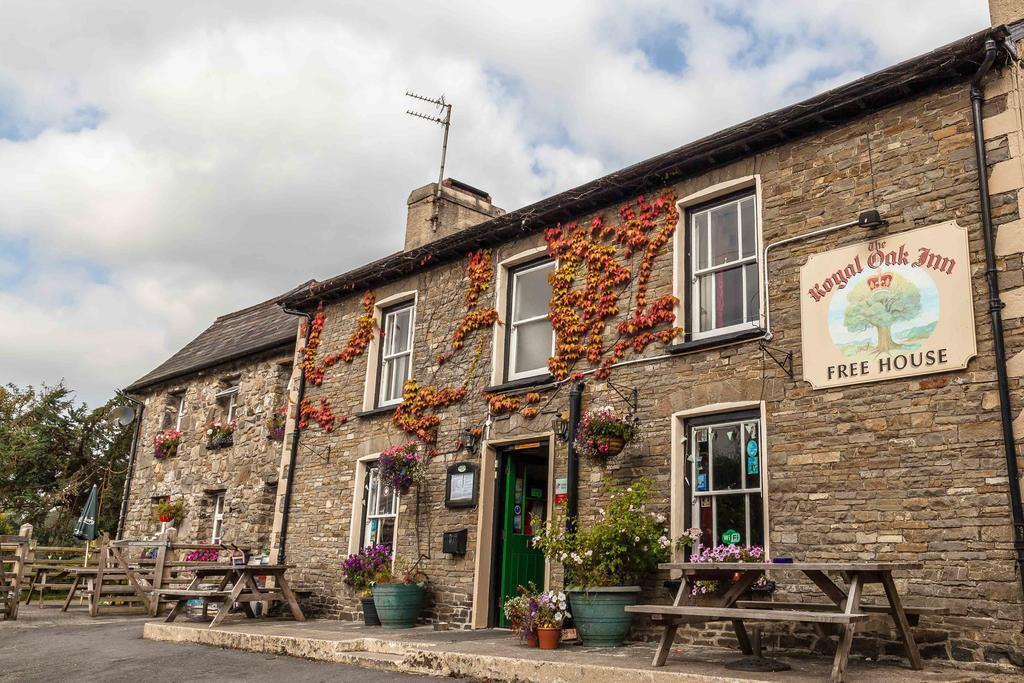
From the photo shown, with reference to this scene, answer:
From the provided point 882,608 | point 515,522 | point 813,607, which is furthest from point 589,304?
point 882,608

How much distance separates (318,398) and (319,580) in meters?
2.94

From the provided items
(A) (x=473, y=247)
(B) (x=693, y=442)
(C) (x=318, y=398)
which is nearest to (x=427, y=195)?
(A) (x=473, y=247)

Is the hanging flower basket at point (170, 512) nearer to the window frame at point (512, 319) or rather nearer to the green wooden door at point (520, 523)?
the green wooden door at point (520, 523)

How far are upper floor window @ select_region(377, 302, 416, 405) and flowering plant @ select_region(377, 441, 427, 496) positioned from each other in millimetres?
1289

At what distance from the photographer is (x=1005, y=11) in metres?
8.03

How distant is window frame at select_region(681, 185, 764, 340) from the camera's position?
8992 mm

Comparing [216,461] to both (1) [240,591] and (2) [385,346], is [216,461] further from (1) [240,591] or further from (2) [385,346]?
(1) [240,591]

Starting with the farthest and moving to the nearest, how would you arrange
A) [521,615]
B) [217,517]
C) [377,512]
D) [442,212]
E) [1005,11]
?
1. [217,517]
2. [442,212]
3. [377,512]
4. [521,615]
5. [1005,11]

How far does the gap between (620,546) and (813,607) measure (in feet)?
6.97

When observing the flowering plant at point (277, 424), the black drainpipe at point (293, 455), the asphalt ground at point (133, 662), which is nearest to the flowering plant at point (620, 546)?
the asphalt ground at point (133, 662)

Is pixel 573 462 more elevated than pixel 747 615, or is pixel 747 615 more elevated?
pixel 573 462

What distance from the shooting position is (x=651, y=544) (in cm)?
867

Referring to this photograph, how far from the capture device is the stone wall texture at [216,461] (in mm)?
15812

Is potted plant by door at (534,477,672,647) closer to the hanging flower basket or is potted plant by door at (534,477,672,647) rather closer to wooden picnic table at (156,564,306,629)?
wooden picnic table at (156,564,306,629)
